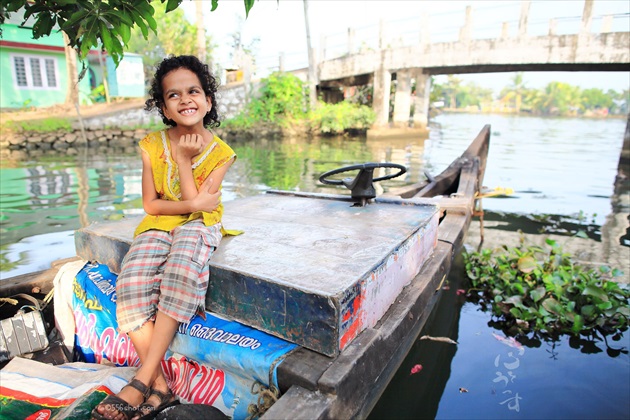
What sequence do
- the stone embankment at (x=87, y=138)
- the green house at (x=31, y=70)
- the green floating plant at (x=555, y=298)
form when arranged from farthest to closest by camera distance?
the green house at (x=31, y=70)
the stone embankment at (x=87, y=138)
the green floating plant at (x=555, y=298)

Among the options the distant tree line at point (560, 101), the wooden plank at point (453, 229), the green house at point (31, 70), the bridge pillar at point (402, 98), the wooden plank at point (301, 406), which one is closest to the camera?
the wooden plank at point (301, 406)

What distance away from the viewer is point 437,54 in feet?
53.8

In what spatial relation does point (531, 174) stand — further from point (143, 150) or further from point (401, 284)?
point (143, 150)

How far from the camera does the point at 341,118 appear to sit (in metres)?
18.6

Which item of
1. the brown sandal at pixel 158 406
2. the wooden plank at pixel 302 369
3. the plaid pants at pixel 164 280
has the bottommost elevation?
the brown sandal at pixel 158 406

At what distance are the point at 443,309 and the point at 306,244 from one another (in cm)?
180

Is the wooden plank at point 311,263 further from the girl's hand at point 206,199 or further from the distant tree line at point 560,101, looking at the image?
the distant tree line at point 560,101

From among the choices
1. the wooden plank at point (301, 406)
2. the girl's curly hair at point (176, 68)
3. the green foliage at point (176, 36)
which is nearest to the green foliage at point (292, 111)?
the green foliage at point (176, 36)

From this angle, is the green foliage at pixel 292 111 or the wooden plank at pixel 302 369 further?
the green foliage at pixel 292 111

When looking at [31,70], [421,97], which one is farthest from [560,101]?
[31,70]

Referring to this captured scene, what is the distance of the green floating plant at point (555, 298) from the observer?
2791 millimetres

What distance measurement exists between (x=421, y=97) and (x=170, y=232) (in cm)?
1874

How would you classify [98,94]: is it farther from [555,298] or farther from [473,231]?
[555,298]

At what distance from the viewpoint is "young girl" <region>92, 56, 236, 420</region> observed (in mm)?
1517
